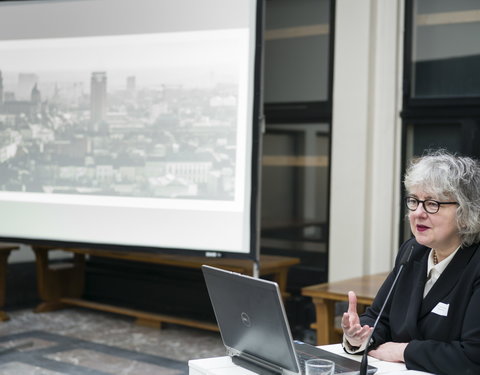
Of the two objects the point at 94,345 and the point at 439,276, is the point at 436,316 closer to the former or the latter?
the point at 439,276

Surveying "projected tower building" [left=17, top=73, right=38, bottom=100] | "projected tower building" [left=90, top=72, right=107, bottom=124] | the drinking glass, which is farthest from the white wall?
the drinking glass

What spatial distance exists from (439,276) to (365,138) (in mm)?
2654

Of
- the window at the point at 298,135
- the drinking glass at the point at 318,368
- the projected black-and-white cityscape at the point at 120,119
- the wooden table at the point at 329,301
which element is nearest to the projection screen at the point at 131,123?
the projected black-and-white cityscape at the point at 120,119

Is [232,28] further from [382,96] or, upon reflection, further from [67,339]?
[67,339]

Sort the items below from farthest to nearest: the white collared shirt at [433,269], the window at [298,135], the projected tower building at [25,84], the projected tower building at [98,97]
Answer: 1. the window at [298,135]
2. the projected tower building at [25,84]
3. the projected tower building at [98,97]
4. the white collared shirt at [433,269]

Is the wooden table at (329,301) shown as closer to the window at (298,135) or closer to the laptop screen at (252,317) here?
the window at (298,135)

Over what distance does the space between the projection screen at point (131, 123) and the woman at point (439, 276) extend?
1793 millimetres

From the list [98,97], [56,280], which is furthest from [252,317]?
[56,280]

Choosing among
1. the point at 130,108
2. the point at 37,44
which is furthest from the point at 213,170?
the point at 37,44

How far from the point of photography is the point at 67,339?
4.94 meters

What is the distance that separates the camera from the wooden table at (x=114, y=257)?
4.89 m

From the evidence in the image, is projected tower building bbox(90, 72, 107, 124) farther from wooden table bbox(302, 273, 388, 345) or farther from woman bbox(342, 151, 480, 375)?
woman bbox(342, 151, 480, 375)

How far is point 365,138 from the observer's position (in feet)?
15.6

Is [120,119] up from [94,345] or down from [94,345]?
up
